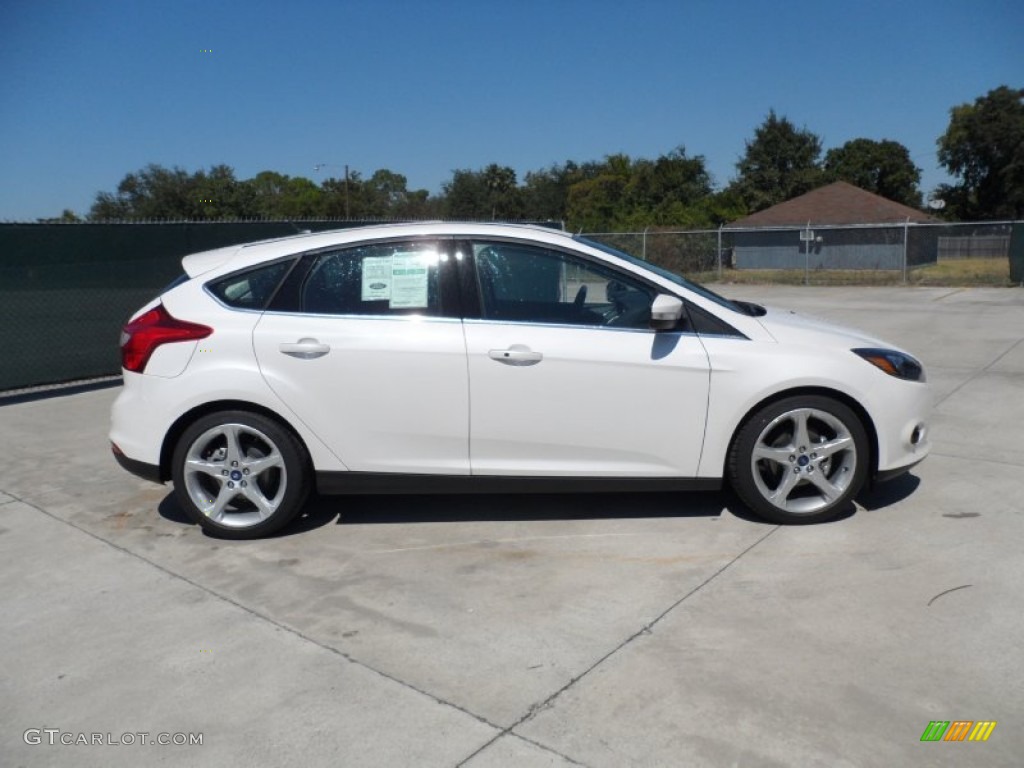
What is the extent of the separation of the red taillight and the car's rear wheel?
0.44 meters

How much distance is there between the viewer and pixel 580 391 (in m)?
4.38

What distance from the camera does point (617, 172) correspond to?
6738 centimetres

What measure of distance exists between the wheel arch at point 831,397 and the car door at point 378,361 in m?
1.38

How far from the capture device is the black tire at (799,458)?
4.45 metres

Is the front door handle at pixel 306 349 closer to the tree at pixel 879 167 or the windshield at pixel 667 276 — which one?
the windshield at pixel 667 276

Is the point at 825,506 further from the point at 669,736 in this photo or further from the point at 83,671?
the point at 83,671

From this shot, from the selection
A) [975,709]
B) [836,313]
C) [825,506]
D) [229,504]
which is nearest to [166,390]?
[229,504]

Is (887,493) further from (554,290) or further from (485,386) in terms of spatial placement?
(485,386)

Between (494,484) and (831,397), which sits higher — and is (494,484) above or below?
below

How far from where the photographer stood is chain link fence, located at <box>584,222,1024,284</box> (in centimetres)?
2522

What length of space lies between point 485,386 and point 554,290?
Answer: 2.25 ft

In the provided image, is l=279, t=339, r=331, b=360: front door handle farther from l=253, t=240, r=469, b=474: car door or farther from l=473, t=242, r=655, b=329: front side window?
l=473, t=242, r=655, b=329: front side window

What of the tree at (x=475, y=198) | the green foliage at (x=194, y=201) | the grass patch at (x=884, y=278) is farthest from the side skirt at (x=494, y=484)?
the tree at (x=475, y=198)

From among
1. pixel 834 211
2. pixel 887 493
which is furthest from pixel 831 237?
pixel 887 493
